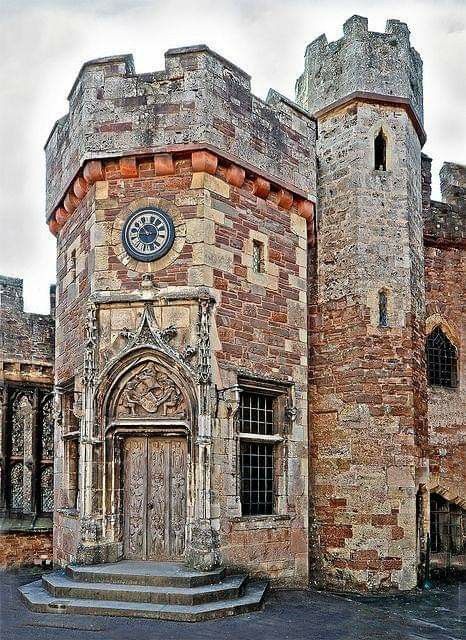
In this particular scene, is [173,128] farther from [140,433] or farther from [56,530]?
[56,530]

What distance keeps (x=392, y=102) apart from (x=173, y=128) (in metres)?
4.14

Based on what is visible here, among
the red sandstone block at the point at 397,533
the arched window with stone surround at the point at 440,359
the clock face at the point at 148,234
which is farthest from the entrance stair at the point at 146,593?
the arched window with stone surround at the point at 440,359

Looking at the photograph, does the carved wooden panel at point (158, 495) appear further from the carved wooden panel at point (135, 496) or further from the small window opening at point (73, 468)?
the small window opening at point (73, 468)

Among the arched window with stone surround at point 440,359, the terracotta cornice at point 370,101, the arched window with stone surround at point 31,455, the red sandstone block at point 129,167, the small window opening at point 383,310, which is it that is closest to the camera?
the red sandstone block at point 129,167

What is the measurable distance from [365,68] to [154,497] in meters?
7.88

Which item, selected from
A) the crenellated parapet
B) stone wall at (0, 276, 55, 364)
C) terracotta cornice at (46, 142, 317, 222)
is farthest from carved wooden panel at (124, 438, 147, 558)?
the crenellated parapet

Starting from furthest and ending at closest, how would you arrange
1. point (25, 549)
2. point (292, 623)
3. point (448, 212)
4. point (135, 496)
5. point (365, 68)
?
point (448, 212) → point (25, 549) → point (365, 68) → point (135, 496) → point (292, 623)

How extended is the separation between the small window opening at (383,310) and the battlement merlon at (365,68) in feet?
10.9

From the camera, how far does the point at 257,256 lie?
1269cm

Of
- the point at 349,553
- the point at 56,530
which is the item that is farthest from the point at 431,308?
the point at 56,530

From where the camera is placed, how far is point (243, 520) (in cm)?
1157

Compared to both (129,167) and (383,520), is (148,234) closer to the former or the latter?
(129,167)

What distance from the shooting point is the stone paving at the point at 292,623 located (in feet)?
29.6

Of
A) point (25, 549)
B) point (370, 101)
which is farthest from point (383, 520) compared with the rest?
point (370, 101)
